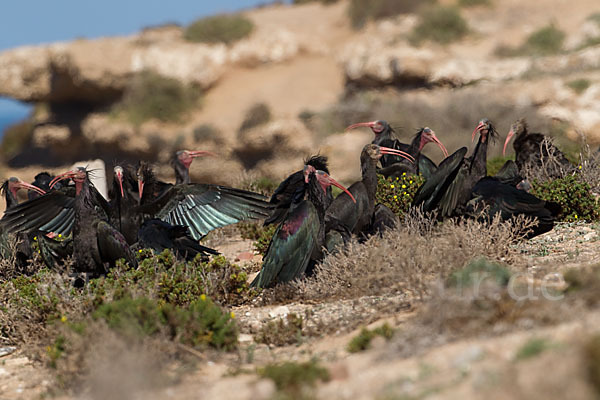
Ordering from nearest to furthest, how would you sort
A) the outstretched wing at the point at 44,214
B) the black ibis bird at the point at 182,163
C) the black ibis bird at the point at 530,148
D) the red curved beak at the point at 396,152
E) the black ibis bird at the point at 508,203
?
the outstretched wing at the point at 44,214, the black ibis bird at the point at 508,203, the red curved beak at the point at 396,152, the black ibis bird at the point at 182,163, the black ibis bird at the point at 530,148

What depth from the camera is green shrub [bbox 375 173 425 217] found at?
882 cm

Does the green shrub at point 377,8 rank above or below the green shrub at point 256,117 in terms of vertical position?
above

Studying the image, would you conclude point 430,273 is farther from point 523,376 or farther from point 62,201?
point 62,201

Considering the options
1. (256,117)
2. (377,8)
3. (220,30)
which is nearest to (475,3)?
(377,8)

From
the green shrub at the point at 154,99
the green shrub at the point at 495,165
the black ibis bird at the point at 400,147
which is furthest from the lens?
the green shrub at the point at 154,99

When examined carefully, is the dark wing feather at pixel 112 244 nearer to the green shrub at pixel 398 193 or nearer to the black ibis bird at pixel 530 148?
the green shrub at pixel 398 193

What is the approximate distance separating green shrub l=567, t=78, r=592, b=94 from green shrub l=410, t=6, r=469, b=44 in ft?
25.6

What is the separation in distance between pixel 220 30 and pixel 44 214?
71.3 ft

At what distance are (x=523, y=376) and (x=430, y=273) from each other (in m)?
2.39

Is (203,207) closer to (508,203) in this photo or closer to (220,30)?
(508,203)

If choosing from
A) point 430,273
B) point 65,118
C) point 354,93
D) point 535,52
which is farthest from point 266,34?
point 430,273

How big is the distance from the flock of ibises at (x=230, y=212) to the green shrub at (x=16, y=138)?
22037 millimetres

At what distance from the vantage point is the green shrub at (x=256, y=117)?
81.7ft

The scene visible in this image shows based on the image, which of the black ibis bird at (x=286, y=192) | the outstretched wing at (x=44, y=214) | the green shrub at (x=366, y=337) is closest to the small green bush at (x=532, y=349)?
the green shrub at (x=366, y=337)
